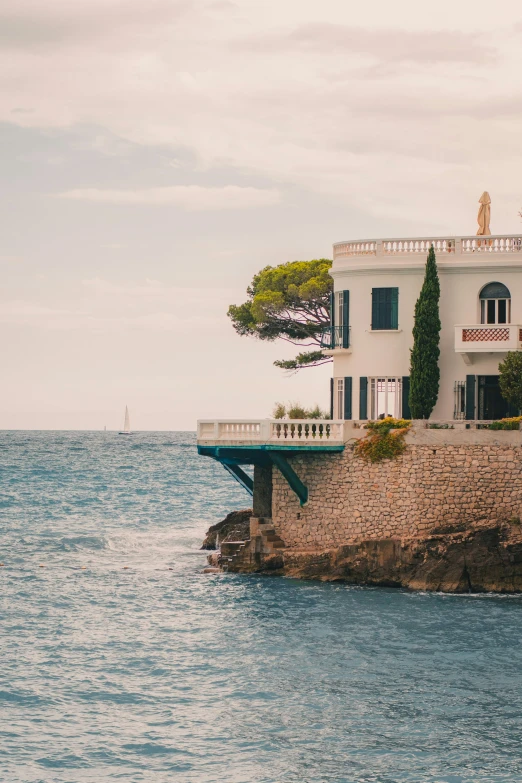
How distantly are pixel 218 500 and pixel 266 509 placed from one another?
38763mm

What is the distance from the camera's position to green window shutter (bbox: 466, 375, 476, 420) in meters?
44.7

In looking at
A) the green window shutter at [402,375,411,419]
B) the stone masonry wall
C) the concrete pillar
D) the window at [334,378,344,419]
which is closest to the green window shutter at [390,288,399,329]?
the green window shutter at [402,375,411,419]

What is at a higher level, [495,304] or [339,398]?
[495,304]

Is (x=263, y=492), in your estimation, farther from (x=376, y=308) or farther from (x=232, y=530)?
(x=376, y=308)

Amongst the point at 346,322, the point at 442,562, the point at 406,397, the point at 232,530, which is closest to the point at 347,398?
the point at 406,397

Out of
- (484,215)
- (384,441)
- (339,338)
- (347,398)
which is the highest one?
(484,215)

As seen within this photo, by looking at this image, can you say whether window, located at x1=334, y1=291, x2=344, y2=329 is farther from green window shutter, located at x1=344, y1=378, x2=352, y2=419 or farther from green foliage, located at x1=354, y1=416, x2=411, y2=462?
green foliage, located at x1=354, y1=416, x2=411, y2=462

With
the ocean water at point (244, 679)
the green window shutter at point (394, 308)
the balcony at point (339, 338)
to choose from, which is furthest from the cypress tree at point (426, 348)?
the ocean water at point (244, 679)

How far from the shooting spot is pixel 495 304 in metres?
45.2

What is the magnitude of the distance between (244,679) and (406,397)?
1835 cm

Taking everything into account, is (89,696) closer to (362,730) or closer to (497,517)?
(362,730)

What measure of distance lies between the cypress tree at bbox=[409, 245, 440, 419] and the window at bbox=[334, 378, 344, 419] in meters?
3.16

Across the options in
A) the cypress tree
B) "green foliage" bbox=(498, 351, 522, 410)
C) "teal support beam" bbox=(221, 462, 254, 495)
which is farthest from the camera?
"teal support beam" bbox=(221, 462, 254, 495)

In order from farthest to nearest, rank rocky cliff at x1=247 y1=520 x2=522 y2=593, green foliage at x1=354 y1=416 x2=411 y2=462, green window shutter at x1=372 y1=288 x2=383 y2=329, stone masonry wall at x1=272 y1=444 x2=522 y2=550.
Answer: green window shutter at x1=372 y1=288 x2=383 y2=329 < green foliage at x1=354 y1=416 x2=411 y2=462 < stone masonry wall at x1=272 y1=444 x2=522 y2=550 < rocky cliff at x1=247 y1=520 x2=522 y2=593
